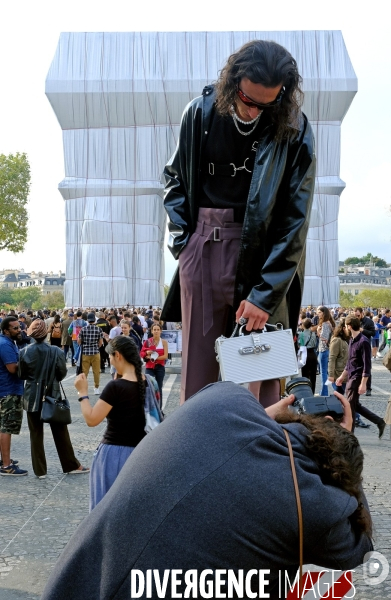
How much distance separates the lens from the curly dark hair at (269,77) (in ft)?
8.36

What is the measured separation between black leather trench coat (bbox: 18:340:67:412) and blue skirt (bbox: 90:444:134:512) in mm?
3075

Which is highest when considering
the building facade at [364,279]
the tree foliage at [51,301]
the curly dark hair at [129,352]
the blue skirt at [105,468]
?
the curly dark hair at [129,352]

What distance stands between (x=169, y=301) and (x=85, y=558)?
53.0 inches

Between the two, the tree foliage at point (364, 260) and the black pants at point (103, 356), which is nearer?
the black pants at point (103, 356)

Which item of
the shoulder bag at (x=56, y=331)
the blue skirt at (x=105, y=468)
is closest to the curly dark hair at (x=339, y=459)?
the blue skirt at (x=105, y=468)

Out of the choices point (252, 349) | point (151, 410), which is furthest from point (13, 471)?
point (252, 349)

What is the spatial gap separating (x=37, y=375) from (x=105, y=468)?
11.1 ft

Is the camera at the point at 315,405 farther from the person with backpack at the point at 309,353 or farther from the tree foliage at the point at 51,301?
the tree foliage at the point at 51,301

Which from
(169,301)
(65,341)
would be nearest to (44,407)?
(169,301)

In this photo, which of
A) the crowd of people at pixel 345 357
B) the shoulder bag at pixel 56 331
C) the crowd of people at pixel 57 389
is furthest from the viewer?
the shoulder bag at pixel 56 331

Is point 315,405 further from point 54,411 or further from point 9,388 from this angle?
point 9,388

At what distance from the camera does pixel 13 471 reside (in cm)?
770

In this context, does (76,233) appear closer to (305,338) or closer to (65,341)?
(65,341)

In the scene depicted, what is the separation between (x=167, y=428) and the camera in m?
1.82
